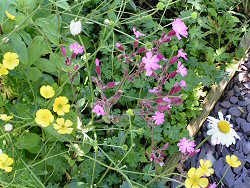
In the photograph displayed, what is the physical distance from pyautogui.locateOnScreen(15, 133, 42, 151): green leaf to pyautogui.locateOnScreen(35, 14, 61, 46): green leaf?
0.34 m

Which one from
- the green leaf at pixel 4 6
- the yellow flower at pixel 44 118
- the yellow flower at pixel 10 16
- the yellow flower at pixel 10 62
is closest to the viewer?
the yellow flower at pixel 44 118

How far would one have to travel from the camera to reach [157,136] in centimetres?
211

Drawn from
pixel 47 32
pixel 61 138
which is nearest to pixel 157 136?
pixel 61 138

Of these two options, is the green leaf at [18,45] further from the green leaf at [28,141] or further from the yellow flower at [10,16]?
the green leaf at [28,141]

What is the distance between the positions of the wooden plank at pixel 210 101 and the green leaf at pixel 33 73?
2.71 feet

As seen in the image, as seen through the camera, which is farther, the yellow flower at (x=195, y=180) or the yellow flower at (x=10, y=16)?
the yellow flower at (x=10, y=16)

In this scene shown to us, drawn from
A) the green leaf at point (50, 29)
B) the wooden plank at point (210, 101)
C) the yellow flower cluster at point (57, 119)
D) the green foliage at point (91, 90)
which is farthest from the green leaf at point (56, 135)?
the wooden plank at point (210, 101)

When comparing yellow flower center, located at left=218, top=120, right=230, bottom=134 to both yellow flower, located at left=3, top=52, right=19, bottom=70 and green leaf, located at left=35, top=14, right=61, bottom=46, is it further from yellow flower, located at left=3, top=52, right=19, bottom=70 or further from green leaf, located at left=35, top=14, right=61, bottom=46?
yellow flower, located at left=3, top=52, right=19, bottom=70

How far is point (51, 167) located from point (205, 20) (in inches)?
44.2

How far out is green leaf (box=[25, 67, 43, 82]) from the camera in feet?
6.04

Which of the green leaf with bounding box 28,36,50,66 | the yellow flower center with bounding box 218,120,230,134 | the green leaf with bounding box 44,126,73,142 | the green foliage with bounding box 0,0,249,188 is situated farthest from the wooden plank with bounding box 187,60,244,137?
the green leaf with bounding box 28,36,50,66

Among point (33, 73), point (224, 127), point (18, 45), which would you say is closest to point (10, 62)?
point (18, 45)

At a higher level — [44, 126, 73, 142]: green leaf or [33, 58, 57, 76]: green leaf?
[33, 58, 57, 76]: green leaf

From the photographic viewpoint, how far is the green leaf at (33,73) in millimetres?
1841
